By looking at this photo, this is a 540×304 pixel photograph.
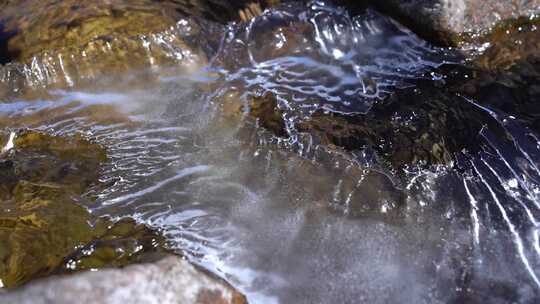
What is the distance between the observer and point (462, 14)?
4141 mm

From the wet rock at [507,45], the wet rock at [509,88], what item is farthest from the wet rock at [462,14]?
the wet rock at [509,88]

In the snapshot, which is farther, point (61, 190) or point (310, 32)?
point (310, 32)

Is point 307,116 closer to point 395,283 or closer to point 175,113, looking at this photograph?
point 175,113

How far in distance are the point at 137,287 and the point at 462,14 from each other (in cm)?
338

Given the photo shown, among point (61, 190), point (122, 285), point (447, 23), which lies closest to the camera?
point (122, 285)

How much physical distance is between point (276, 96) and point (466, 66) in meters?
1.50

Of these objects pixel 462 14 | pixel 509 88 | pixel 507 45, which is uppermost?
pixel 462 14

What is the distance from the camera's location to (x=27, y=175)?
10.0 feet

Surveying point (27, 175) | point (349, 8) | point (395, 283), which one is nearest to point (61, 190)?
point (27, 175)

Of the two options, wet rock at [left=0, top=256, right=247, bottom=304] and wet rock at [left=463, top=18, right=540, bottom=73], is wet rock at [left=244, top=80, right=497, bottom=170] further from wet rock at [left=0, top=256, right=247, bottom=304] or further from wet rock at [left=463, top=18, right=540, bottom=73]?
wet rock at [left=0, top=256, right=247, bottom=304]

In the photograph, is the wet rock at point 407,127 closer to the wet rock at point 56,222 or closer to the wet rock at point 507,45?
the wet rock at point 507,45

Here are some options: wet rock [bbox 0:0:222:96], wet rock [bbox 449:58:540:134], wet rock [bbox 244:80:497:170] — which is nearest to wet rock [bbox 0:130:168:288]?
wet rock [bbox 0:0:222:96]

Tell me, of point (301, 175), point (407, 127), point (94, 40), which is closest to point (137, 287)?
point (301, 175)

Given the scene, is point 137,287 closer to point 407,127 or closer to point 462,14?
point 407,127
